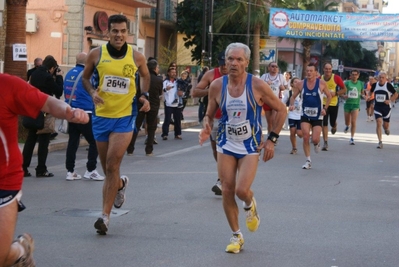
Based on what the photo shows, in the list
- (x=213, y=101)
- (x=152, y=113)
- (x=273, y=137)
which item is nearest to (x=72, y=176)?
(x=152, y=113)

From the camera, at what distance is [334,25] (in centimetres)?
4025

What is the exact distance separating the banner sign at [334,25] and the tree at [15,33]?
A: 2427cm

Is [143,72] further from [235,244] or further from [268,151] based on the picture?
[235,244]

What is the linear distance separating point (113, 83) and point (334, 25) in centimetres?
3284

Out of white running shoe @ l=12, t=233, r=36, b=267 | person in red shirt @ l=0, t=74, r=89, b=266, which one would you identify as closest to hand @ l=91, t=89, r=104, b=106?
white running shoe @ l=12, t=233, r=36, b=267

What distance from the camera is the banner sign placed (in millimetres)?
39688

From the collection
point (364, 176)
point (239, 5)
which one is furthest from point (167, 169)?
point (239, 5)


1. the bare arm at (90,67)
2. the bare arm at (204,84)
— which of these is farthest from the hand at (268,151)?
the bare arm at (204,84)

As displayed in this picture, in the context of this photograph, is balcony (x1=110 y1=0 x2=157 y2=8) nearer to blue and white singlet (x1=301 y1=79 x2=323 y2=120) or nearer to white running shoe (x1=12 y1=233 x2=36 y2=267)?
blue and white singlet (x1=301 y1=79 x2=323 y2=120)

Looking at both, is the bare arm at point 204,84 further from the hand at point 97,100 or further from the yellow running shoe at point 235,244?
the yellow running shoe at point 235,244

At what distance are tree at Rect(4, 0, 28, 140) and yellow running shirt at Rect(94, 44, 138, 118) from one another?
9.40 meters

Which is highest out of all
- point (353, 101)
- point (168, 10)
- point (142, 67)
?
point (168, 10)

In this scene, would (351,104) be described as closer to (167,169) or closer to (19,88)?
(167,169)

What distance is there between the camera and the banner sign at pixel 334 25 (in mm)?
39688
